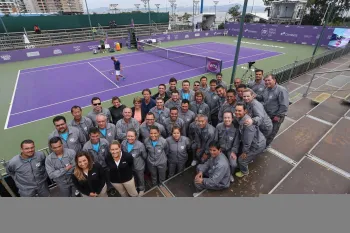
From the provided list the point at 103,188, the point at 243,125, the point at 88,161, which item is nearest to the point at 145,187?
the point at 103,188

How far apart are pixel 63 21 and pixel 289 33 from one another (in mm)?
29213

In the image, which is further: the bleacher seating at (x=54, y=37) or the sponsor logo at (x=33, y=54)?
the bleacher seating at (x=54, y=37)

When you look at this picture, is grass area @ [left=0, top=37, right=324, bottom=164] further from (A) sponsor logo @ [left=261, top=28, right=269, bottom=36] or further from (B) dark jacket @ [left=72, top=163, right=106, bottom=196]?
(B) dark jacket @ [left=72, top=163, right=106, bottom=196]

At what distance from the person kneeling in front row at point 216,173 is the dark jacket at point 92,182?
1.84 metres

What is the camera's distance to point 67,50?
20.5 meters

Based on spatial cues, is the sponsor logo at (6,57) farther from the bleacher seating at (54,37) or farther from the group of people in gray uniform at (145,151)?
the group of people in gray uniform at (145,151)

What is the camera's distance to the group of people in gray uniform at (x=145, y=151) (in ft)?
12.1

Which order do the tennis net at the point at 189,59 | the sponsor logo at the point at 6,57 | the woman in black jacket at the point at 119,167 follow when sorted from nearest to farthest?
the woman in black jacket at the point at 119,167
the tennis net at the point at 189,59
the sponsor logo at the point at 6,57

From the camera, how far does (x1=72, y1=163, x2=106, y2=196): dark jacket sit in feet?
11.2

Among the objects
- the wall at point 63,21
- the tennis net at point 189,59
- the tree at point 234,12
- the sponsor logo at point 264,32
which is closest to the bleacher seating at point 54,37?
the wall at point 63,21

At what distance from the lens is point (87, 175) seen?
3.41 metres

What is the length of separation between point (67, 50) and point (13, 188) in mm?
19781

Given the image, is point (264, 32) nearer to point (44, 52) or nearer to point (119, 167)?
point (44, 52)

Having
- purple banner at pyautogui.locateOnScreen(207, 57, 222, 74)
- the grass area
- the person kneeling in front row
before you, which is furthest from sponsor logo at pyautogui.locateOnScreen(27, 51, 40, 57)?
the person kneeling in front row
